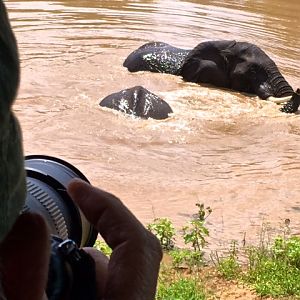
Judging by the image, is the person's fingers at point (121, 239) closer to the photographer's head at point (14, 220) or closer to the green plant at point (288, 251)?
the photographer's head at point (14, 220)

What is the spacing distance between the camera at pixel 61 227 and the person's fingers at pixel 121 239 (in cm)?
4

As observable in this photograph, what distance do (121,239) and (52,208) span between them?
21 centimetres

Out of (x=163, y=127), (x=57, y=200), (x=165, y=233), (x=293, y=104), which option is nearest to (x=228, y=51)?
(x=293, y=104)

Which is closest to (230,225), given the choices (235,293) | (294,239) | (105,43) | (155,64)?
(294,239)

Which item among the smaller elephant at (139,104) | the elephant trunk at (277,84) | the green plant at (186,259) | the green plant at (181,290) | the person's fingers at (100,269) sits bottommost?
the elephant trunk at (277,84)

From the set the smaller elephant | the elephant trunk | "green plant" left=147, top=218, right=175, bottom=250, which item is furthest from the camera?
the elephant trunk

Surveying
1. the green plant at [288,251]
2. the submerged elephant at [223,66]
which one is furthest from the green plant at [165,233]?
the submerged elephant at [223,66]

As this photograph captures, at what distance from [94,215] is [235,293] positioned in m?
2.26

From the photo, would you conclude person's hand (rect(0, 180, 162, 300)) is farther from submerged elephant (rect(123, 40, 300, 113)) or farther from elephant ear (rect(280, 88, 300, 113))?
submerged elephant (rect(123, 40, 300, 113))

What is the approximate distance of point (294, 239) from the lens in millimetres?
3535

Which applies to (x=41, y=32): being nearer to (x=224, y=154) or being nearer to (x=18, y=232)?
(x=224, y=154)

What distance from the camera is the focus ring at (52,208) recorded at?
0.97 meters

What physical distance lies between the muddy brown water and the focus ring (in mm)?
2832

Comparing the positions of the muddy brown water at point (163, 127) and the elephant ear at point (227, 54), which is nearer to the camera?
the muddy brown water at point (163, 127)
